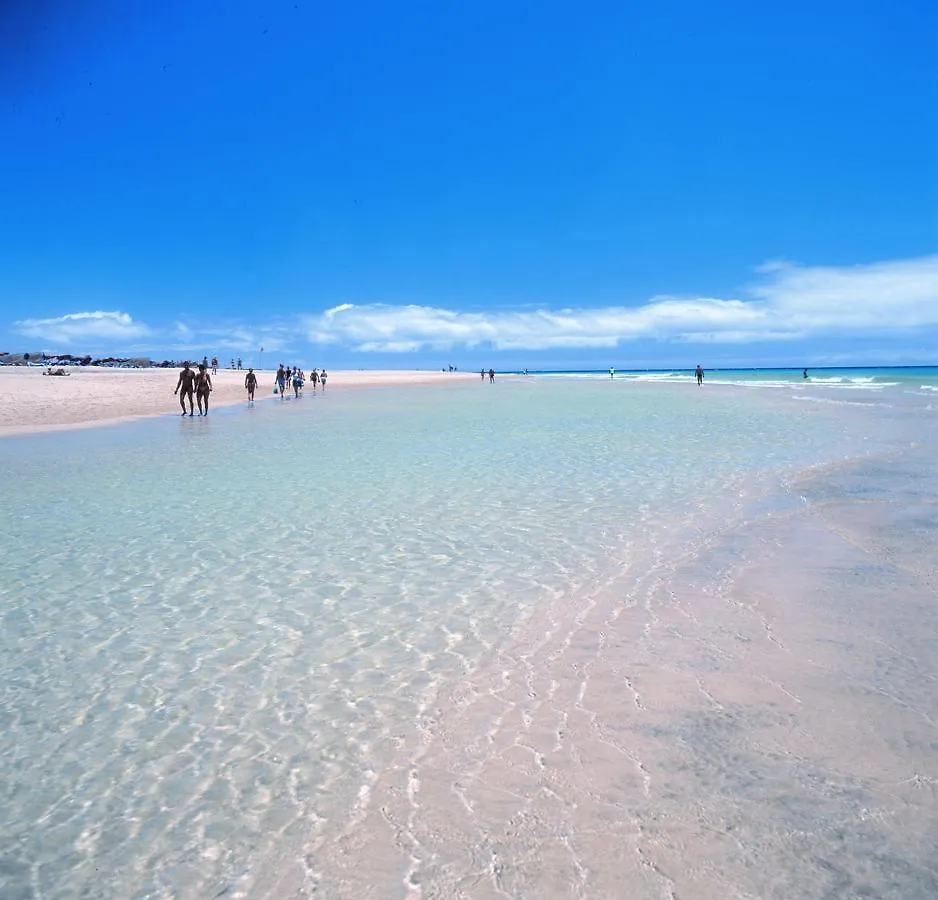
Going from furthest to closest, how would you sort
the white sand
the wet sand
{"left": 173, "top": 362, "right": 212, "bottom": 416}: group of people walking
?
{"left": 173, "top": 362, "right": 212, "bottom": 416}: group of people walking < the white sand < the wet sand

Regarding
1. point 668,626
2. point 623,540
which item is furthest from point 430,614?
point 623,540

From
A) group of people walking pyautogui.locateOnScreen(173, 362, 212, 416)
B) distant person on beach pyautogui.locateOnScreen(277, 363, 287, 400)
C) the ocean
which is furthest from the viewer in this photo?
distant person on beach pyautogui.locateOnScreen(277, 363, 287, 400)

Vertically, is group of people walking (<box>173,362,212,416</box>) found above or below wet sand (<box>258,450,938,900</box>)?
above

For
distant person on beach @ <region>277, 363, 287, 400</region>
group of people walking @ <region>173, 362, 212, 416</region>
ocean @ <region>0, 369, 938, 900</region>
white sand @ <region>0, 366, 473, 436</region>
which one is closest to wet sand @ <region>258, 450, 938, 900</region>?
ocean @ <region>0, 369, 938, 900</region>

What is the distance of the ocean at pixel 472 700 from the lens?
10.6 ft

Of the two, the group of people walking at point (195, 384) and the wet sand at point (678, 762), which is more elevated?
the group of people walking at point (195, 384)

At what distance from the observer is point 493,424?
27.0m

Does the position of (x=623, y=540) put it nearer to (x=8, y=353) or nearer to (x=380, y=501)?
(x=380, y=501)

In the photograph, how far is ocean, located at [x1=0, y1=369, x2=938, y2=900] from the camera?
3217 mm

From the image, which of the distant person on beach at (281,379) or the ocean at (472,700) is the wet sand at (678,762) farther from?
the distant person on beach at (281,379)

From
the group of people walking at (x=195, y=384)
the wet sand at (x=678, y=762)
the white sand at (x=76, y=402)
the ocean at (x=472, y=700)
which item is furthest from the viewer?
the group of people walking at (x=195, y=384)

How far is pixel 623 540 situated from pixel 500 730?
15.6ft

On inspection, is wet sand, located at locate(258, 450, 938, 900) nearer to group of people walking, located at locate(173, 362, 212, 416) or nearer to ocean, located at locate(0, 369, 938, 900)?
ocean, located at locate(0, 369, 938, 900)

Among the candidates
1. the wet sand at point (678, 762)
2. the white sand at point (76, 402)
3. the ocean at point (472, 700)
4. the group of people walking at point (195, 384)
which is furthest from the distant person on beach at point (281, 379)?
the wet sand at point (678, 762)
